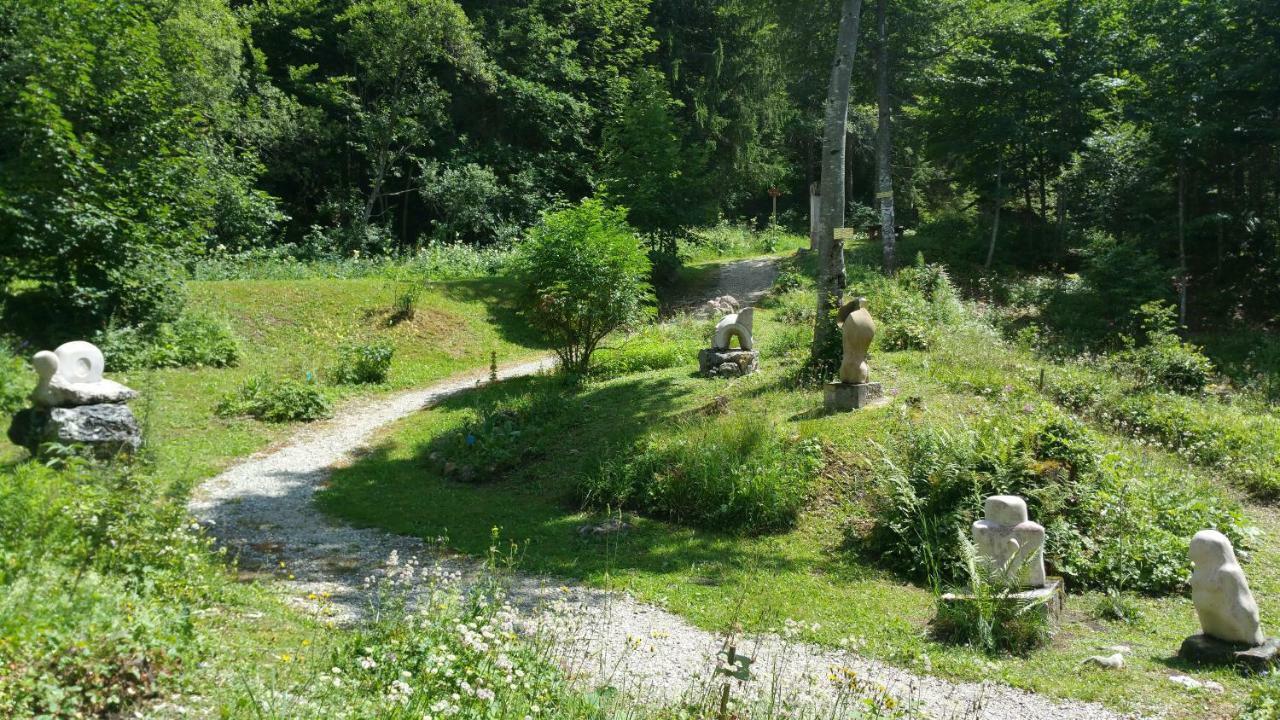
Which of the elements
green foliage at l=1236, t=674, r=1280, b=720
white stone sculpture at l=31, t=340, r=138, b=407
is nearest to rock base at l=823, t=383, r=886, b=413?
green foliage at l=1236, t=674, r=1280, b=720

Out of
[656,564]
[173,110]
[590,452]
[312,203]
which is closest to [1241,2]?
[590,452]

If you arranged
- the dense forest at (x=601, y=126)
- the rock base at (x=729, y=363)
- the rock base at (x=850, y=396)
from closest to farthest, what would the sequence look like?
the rock base at (x=850, y=396), the rock base at (x=729, y=363), the dense forest at (x=601, y=126)

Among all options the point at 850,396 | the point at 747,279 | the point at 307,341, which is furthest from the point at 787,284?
the point at 307,341

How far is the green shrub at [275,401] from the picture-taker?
13094 mm

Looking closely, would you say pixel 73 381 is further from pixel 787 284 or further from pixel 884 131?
pixel 884 131

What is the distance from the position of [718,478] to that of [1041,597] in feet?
12.0

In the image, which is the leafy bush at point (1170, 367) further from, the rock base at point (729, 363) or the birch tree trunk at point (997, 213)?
the birch tree trunk at point (997, 213)

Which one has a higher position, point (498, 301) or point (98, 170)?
point (98, 170)

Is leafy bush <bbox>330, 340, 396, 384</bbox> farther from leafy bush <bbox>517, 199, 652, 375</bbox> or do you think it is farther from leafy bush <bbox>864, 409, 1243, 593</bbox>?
leafy bush <bbox>864, 409, 1243, 593</bbox>

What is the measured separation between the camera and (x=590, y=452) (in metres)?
10.7

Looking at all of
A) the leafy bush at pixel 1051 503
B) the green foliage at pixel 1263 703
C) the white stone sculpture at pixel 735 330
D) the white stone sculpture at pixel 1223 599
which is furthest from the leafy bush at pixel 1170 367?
the green foliage at pixel 1263 703

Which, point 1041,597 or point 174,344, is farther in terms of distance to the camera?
point 174,344

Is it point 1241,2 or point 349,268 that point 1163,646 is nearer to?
point 1241,2

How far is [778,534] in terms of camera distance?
27.9 ft
